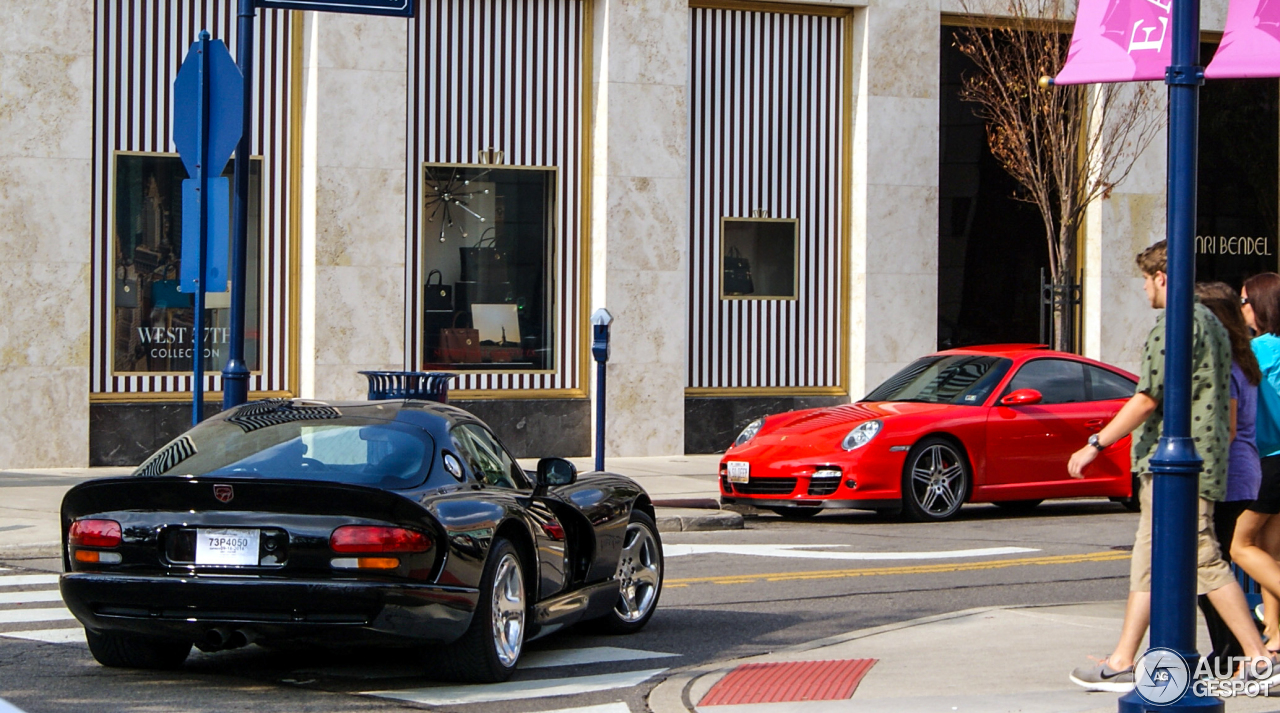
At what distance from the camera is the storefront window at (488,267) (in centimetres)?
1927

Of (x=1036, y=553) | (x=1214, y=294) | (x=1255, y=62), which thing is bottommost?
(x=1036, y=553)

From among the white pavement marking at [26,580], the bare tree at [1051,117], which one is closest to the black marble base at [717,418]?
the bare tree at [1051,117]

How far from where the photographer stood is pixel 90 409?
17.4 m

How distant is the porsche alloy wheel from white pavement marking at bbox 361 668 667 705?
1156mm

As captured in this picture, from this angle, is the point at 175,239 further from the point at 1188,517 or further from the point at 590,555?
the point at 1188,517

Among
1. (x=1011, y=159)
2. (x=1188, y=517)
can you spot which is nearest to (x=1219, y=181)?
(x=1011, y=159)

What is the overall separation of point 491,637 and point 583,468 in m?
11.7

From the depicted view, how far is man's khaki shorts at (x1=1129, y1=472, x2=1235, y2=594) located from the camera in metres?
6.60

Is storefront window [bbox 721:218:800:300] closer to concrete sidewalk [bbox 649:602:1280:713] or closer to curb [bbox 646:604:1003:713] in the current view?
concrete sidewalk [bbox 649:602:1280:713]

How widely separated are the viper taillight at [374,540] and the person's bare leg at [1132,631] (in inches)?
113

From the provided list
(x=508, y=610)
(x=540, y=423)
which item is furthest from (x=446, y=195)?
(x=508, y=610)

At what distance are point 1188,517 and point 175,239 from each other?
14.3m

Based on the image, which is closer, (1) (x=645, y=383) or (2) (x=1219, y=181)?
(1) (x=645, y=383)

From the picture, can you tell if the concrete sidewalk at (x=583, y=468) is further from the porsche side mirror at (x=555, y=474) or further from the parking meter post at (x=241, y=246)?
the porsche side mirror at (x=555, y=474)
